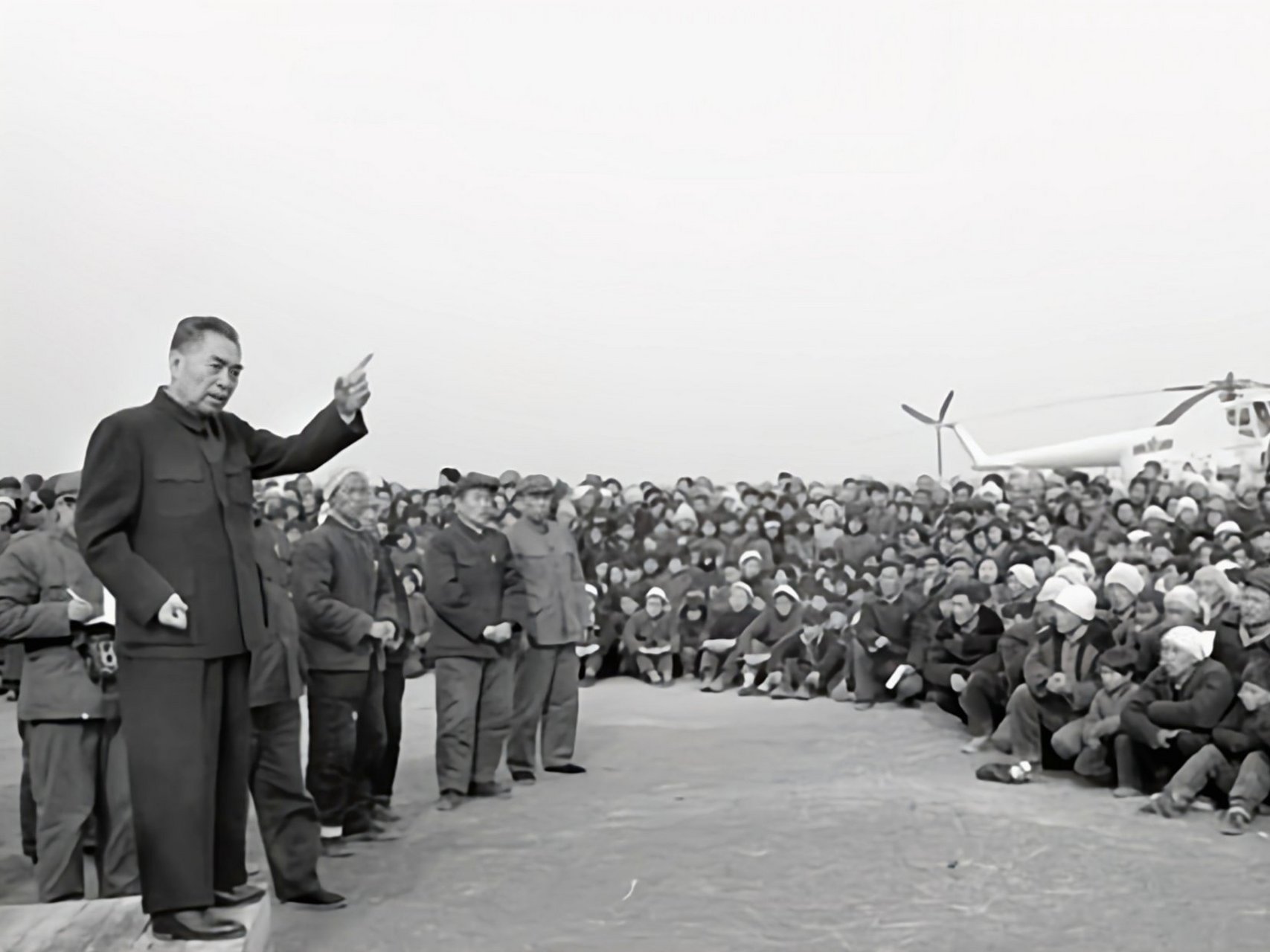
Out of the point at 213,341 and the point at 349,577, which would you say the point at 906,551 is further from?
the point at 213,341

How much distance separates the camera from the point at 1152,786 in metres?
5.07

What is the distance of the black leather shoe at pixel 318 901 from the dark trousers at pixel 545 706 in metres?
1.84

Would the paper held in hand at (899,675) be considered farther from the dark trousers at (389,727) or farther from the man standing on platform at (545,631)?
the dark trousers at (389,727)

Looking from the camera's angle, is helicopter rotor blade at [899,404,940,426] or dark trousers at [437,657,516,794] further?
helicopter rotor blade at [899,404,940,426]

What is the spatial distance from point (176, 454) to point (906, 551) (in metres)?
6.16

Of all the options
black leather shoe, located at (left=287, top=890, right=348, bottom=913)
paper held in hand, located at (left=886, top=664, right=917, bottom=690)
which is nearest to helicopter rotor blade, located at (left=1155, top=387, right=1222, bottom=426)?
paper held in hand, located at (left=886, top=664, right=917, bottom=690)

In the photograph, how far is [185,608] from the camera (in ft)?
8.39

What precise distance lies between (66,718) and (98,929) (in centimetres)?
98

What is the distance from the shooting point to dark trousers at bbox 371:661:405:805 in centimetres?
484

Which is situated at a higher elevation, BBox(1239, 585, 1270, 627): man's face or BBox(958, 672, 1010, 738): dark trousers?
BBox(1239, 585, 1270, 627): man's face

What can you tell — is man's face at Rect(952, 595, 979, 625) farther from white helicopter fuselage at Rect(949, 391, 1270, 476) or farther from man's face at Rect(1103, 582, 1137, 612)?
white helicopter fuselage at Rect(949, 391, 1270, 476)

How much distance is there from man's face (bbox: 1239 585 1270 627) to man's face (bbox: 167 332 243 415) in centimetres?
381

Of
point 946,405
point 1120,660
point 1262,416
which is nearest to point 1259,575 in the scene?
point 1120,660

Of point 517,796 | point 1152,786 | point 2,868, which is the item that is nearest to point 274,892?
point 2,868
